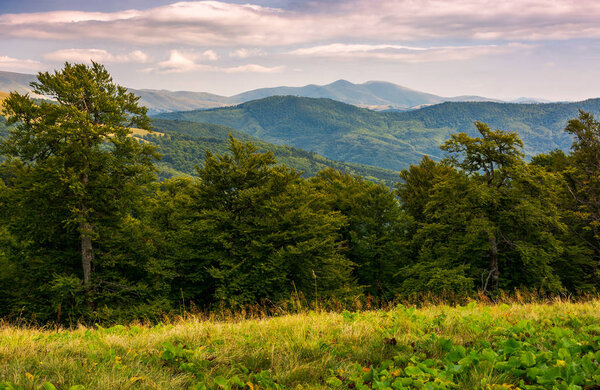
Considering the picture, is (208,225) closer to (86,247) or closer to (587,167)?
(86,247)

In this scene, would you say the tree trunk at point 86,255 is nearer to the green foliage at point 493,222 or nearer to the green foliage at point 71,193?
the green foliage at point 71,193

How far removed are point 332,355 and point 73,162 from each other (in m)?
17.3

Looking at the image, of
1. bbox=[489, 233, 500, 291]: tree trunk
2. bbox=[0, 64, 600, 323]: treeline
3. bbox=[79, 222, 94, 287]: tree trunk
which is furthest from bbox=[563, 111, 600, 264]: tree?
bbox=[79, 222, 94, 287]: tree trunk

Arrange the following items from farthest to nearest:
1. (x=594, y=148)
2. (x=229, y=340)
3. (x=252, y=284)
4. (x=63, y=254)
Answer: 1. (x=594, y=148)
2. (x=252, y=284)
3. (x=63, y=254)
4. (x=229, y=340)

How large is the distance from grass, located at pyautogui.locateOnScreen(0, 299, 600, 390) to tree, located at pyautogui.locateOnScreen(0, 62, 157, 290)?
12807 mm

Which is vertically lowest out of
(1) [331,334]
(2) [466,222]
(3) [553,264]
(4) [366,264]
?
(4) [366,264]

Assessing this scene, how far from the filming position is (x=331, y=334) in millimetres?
4773

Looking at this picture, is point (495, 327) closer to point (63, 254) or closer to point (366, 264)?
point (63, 254)

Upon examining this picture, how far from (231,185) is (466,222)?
566 inches

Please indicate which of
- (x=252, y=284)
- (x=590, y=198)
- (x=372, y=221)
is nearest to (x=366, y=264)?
(x=372, y=221)

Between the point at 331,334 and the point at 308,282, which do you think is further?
the point at 308,282

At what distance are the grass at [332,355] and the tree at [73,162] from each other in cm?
1281

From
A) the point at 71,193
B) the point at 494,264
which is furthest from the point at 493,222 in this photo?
the point at 71,193

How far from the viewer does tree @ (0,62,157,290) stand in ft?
52.6
